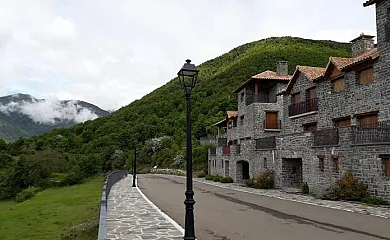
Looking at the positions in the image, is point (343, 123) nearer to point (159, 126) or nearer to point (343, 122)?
point (343, 122)

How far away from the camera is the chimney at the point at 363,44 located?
81.3ft

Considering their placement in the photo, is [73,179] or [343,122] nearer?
[343,122]

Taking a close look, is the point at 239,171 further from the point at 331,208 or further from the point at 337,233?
the point at 337,233

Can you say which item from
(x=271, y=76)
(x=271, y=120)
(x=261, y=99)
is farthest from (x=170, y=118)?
(x=271, y=120)

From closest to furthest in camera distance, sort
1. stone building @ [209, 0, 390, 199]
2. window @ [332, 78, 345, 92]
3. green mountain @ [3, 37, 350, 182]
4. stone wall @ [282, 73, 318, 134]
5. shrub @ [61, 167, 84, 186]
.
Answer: stone building @ [209, 0, 390, 199], window @ [332, 78, 345, 92], stone wall @ [282, 73, 318, 134], shrub @ [61, 167, 84, 186], green mountain @ [3, 37, 350, 182]

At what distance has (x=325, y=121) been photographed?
79.5 ft

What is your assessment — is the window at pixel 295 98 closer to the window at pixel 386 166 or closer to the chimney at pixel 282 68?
the chimney at pixel 282 68

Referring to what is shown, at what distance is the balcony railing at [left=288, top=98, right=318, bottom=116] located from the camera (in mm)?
25406

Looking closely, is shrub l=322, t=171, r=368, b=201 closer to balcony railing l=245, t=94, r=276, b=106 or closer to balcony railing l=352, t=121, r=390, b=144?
balcony railing l=352, t=121, r=390, b=144

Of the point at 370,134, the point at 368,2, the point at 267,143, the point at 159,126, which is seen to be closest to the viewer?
the point at 370,134

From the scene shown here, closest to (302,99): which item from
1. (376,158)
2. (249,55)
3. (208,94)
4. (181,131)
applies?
(376,158)

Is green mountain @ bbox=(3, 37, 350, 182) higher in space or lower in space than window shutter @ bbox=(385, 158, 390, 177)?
higher

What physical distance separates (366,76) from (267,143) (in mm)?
8597

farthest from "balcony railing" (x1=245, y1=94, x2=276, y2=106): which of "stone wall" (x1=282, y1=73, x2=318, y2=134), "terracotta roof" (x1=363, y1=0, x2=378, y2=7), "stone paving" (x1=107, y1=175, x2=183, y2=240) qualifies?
"stone paving" (x1=107, y1=175, x2=183, y2=240)
